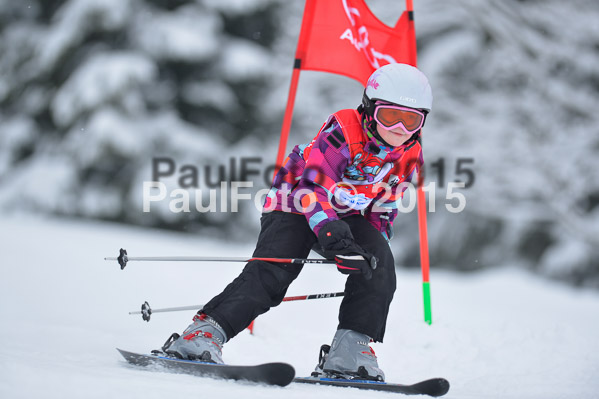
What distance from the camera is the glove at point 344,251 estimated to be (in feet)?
8.37

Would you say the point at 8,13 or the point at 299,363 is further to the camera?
the point at 8,13

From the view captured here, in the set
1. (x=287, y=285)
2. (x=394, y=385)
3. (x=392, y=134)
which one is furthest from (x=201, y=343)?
(x=392, y=134)

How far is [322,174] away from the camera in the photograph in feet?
9.01

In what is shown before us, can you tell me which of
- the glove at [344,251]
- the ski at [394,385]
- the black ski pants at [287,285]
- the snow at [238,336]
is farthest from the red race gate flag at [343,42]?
the ski at [394,385]

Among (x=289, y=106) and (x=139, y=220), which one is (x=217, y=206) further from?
(x=289, y=106)

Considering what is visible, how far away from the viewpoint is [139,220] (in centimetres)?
1153

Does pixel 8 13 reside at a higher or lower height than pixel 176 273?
higher

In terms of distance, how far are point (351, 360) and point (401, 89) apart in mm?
1217

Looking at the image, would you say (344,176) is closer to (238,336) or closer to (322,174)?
(322,174)

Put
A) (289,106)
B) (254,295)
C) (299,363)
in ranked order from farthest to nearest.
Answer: (289,106) → (299,363) → (254,295)

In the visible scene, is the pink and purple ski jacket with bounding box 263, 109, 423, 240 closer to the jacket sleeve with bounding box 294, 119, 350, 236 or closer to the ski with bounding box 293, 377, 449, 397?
the jacket sleeve with bounding box 294, 119, 350, 236

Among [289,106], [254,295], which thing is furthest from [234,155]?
[254,295]

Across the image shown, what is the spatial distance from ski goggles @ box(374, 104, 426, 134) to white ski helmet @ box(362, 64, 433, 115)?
1.0 inches

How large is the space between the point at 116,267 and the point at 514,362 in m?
4.50
